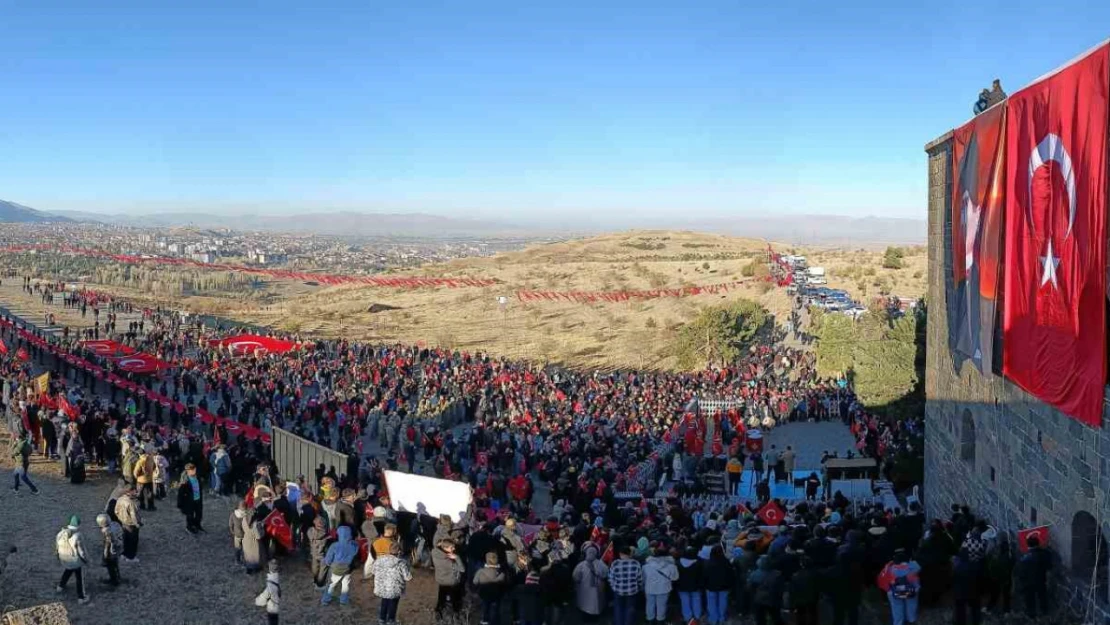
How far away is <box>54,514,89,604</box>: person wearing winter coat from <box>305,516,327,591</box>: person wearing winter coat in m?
2.54

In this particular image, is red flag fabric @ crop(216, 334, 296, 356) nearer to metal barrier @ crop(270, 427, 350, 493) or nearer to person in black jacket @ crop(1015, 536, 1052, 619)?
metal barrier @ crop(270, 427, 350, 493)

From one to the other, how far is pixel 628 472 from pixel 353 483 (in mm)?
5865

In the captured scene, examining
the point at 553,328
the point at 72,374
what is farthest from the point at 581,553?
the point at 553,328

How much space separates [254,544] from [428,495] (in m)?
2.32

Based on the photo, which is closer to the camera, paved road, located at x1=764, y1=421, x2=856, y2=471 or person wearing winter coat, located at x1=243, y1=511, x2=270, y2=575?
person wearing winter coat, located at x1=243, y1=511, x2=270, y2=575

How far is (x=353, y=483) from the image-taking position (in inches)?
589

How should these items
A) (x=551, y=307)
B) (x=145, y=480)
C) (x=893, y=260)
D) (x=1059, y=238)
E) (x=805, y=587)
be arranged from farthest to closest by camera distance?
(x=893, y=260)
(x=551, y=307)
(x=145, y=480)
(x=805, y=587)
(x=1059, y=238)

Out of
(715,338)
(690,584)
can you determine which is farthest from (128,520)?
(715,338)

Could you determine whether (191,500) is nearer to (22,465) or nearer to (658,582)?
(22,465)

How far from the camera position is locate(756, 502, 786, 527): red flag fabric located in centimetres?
1284

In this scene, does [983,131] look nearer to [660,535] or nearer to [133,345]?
[660,535]

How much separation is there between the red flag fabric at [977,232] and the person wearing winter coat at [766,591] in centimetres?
442

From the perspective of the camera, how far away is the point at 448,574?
10.1 m

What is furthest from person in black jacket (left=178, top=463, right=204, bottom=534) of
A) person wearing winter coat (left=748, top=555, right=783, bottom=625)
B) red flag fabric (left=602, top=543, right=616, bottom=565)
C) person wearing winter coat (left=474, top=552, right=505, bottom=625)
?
person wearing winter coat (left=748, top=555, right=783, bottom=625)
